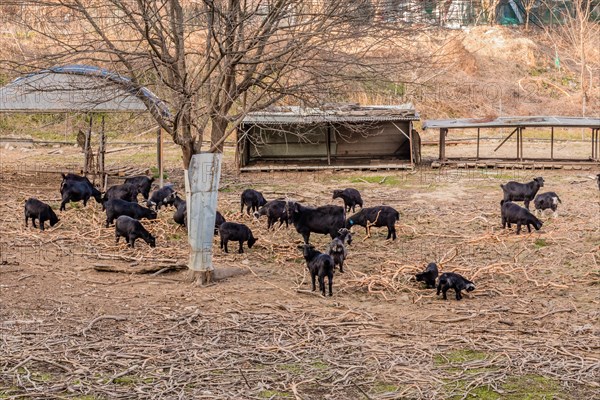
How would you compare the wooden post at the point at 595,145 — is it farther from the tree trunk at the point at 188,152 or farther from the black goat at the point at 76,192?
the tree trunk at the point at 188,152

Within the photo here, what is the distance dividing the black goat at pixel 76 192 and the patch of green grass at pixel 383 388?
1282 centimetres

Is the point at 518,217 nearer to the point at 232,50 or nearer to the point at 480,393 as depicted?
the point at 232,50

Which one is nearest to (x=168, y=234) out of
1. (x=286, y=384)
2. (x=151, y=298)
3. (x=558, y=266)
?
(x=151, y=298)

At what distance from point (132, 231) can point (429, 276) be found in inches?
221

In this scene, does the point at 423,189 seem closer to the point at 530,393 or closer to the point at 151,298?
the point at 151,298

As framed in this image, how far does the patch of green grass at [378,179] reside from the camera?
25969mm

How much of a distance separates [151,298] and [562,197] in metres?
13.8

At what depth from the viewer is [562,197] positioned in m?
22.4

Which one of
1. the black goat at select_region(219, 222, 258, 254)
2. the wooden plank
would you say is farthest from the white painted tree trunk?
the wooden plank

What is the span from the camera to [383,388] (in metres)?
8.65

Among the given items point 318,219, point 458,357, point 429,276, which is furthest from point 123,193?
point 458,357

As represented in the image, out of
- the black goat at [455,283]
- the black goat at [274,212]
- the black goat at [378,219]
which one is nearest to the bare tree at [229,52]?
the black goat at [455,283]

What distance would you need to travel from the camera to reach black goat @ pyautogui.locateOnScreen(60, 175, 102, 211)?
785 inches

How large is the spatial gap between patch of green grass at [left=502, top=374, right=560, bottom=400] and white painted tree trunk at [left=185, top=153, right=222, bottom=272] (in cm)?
555
